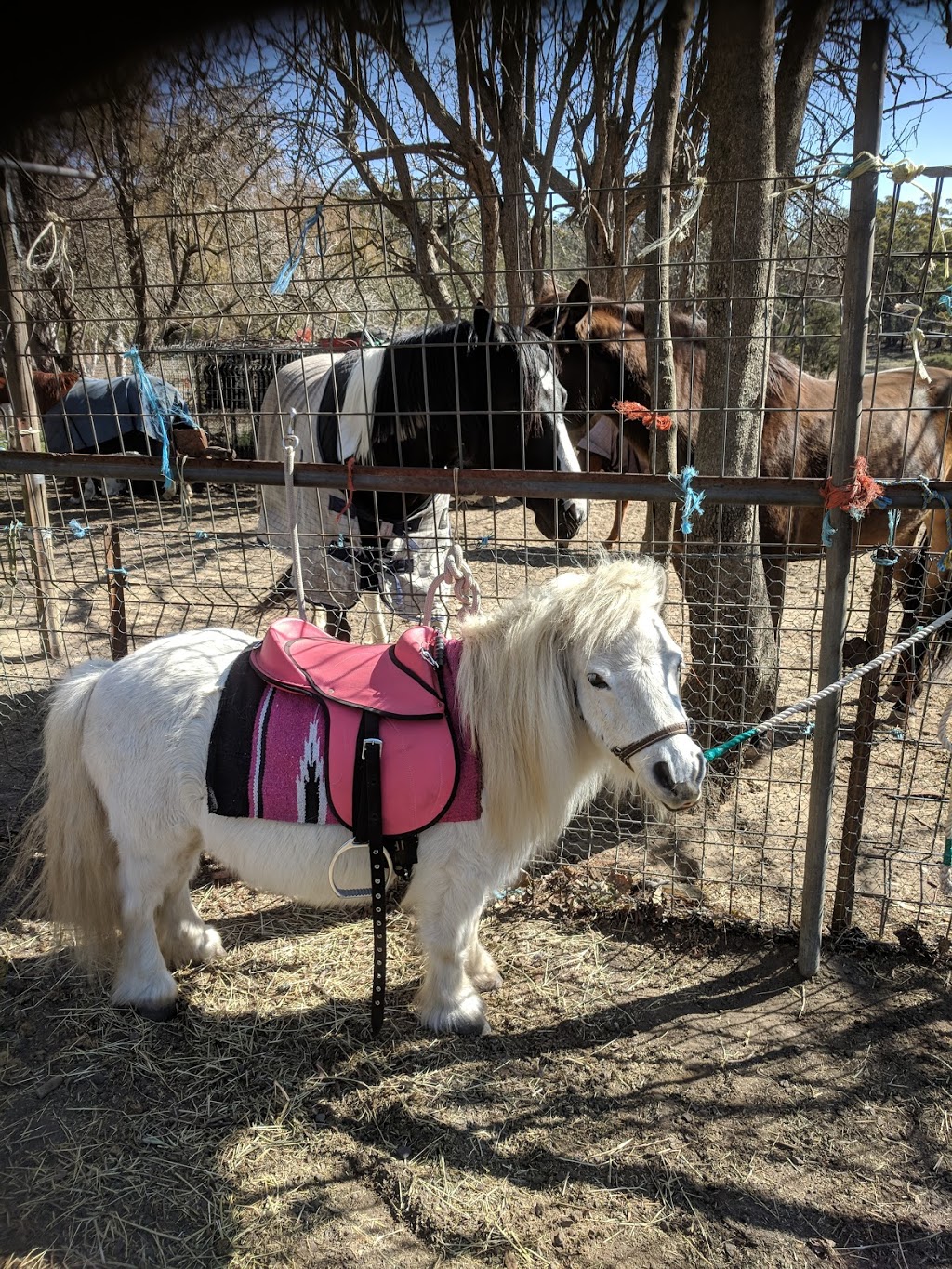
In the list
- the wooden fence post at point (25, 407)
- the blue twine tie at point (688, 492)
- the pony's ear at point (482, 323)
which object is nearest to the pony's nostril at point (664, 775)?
the blue twine tie at point (688, 492)

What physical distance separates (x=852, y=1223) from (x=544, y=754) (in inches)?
51.0

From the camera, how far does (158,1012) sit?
248 centimetres

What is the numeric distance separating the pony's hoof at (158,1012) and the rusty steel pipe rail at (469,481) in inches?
67.8

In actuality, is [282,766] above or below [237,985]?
above

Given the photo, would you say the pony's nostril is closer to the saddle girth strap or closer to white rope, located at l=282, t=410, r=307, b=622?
the saddle girth strap

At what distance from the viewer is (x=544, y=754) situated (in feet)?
6.88

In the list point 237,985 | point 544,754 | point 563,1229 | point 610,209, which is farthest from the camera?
point 610,209

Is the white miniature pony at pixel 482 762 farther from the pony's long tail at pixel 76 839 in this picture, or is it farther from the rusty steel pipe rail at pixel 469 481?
the rusty steel pipe rail at pixel 469 481

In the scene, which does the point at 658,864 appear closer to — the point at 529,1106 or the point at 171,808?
the point at 529,1106

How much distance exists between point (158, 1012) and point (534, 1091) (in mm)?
1179

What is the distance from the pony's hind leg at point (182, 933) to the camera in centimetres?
266

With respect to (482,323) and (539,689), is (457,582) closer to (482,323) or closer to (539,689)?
(539,689)

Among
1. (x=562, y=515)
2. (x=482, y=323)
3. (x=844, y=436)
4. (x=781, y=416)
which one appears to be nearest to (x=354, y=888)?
(x=562, y=515)

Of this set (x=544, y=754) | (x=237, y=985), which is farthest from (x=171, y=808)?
(x=544, y=754)
